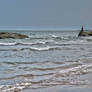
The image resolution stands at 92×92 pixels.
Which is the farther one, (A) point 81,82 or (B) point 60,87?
(A) point 81,82

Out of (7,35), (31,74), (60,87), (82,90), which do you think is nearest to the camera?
(82,90)

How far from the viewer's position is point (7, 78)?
790 cm

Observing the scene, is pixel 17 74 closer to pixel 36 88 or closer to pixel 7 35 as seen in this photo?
pixel 36 88

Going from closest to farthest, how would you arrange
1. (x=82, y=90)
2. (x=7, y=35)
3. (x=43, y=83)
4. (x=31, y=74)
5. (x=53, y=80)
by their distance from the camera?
(x=82, y=90)
(x=43, y=83)
(x=53, y=80)
(x=31, y=74)
(x=7, y=35)

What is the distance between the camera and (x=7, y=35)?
146 feet

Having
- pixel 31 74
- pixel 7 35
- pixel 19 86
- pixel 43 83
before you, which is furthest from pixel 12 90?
pixel 7 35

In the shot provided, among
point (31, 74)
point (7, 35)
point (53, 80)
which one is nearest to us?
point (53, 80)

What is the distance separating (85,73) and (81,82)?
1.75 m

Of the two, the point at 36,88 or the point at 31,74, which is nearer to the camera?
the point at 36,88

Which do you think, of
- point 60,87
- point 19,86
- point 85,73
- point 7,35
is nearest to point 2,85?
point 19,86

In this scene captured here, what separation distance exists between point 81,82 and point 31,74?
2181mm

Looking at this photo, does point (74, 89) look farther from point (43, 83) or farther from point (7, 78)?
point (7, 78)

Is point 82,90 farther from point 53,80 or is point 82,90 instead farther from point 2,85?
point 2,85

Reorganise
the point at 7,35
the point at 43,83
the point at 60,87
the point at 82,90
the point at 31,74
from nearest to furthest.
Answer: the point at 82,90, the point at 60,87, the point at 43,83, the point at 31,74, the point at 7,35
